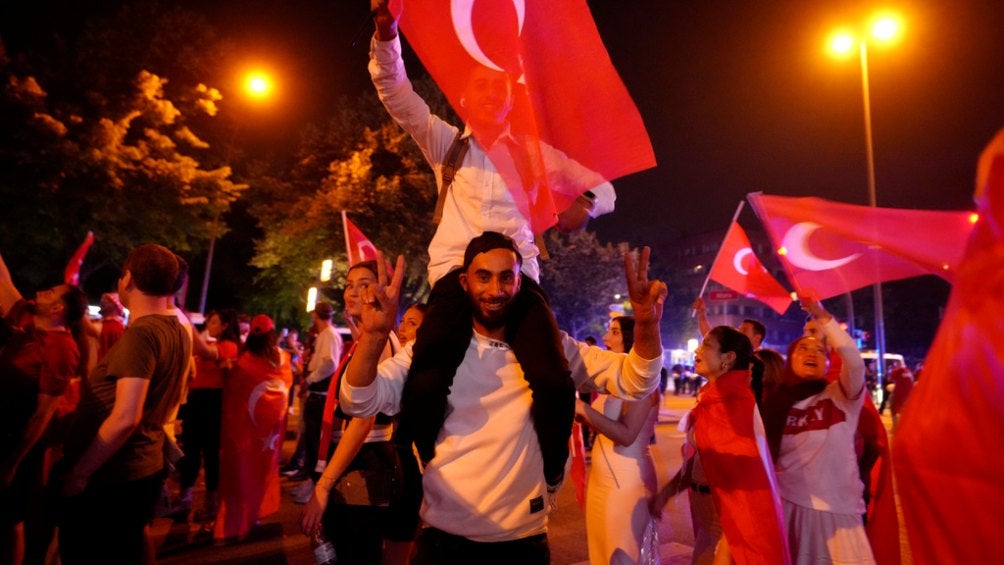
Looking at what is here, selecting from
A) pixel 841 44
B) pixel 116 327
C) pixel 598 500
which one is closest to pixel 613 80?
pixel 598 500

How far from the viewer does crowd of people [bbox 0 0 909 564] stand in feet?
7.88

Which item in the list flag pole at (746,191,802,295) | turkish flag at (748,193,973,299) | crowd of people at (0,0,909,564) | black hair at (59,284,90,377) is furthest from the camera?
flag pole at (746,191,802,295)

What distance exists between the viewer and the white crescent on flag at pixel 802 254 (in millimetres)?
4789

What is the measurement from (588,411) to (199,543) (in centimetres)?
431

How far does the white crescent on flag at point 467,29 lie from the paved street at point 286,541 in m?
3.12

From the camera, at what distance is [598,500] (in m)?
4.11

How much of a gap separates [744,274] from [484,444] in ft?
18.9

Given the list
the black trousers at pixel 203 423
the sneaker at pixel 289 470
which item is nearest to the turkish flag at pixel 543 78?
the black trousers at pixel 203 423

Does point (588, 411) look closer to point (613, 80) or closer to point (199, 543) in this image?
point (613, 80)

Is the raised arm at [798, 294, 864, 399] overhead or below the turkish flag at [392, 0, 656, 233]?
below

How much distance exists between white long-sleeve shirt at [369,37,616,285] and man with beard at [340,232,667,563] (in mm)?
248

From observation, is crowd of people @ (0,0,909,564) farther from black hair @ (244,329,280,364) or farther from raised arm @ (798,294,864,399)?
black hair @ (244,329,280,364)

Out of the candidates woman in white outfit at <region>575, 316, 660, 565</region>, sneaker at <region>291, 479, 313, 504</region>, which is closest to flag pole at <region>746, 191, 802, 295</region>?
woman in white outfit at <region>575, 316, 660, 565</region>

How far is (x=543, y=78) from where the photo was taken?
Result: 9.78 ft
